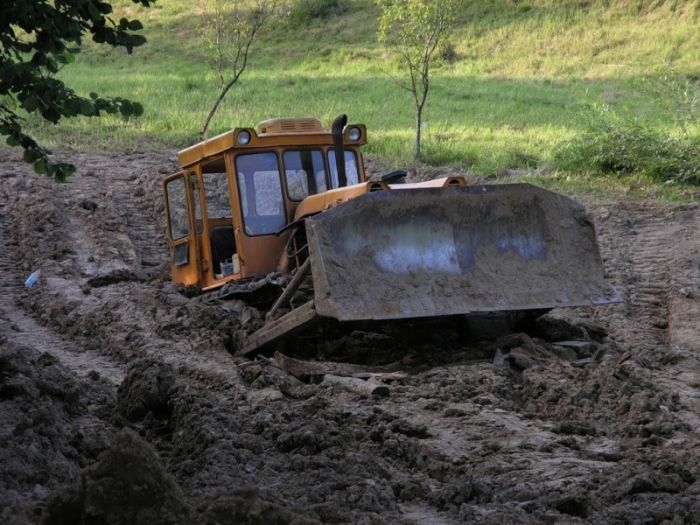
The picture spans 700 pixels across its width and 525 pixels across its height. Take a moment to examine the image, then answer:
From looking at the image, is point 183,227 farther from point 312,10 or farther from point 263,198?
point 312,10

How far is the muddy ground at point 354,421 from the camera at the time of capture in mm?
4750

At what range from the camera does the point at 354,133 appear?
1037 cm

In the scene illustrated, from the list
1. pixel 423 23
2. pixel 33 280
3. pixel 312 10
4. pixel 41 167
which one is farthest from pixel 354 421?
pixel 312 10

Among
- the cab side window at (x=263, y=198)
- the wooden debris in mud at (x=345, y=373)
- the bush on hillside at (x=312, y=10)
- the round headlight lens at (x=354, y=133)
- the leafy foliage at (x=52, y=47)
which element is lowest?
the wooden debris in mud at (x=345, y=373)

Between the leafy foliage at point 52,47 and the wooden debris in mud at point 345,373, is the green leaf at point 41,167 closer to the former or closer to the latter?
the leafy foliage at point 52,47

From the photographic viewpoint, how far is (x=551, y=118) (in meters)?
24.5

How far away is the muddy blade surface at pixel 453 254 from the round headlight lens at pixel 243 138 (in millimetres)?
1875

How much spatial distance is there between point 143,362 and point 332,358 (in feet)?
5.09

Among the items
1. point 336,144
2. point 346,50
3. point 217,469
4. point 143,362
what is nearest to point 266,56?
point 346,50

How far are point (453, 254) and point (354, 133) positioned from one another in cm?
214

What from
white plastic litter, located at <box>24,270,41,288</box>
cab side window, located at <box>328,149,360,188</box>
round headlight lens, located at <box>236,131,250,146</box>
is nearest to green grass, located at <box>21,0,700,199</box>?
white plastic litter, located at <box>24,270,41,288</box>

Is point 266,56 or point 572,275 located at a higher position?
point 266,56

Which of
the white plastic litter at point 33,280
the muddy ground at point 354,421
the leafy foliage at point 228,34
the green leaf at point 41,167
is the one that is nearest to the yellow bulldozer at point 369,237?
the muddy ground at point 354,421

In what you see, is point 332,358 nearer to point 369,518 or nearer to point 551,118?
point 369,518
